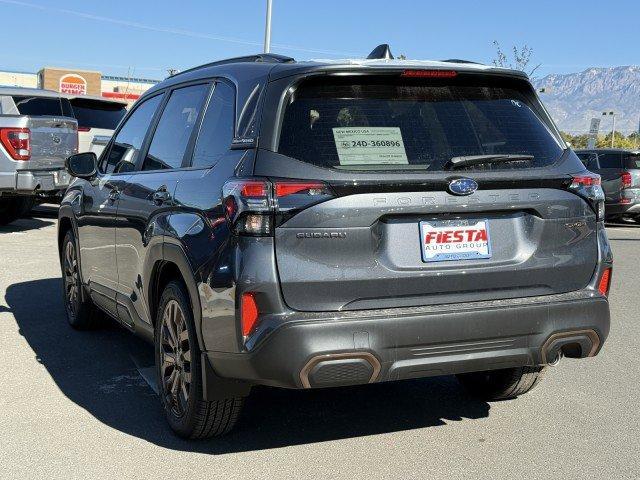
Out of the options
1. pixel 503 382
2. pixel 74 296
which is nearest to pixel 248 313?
pixel 503 382

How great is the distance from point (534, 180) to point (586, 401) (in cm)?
172

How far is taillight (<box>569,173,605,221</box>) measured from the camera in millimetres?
4043

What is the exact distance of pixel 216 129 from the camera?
4207 mm

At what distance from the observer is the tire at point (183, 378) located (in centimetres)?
407

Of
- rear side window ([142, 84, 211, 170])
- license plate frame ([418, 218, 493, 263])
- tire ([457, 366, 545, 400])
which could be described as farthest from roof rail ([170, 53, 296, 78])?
tire ([457, 366, 545, 400])

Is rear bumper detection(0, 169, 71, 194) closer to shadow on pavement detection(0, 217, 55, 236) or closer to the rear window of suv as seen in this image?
shadow on pavement detection(0, 217, 55, 236)

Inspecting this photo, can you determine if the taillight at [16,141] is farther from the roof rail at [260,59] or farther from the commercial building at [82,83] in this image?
the commercial building at [82,83]

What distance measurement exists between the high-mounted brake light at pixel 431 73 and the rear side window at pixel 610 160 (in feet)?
49.5

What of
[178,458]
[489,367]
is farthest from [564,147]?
[178,458]

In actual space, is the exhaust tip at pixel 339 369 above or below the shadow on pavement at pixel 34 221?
above

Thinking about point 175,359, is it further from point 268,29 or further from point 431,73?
point 268,29

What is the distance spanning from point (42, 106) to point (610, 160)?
11355 mm

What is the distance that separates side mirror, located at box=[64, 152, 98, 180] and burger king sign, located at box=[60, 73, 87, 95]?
140 ft

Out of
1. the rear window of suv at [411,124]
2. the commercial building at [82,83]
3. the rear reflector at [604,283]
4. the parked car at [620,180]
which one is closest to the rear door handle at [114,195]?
the rear window of suv at [411,124]
